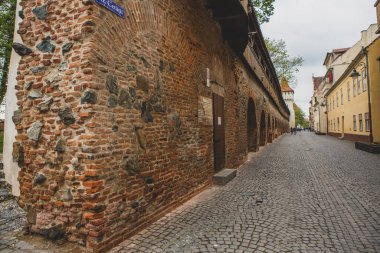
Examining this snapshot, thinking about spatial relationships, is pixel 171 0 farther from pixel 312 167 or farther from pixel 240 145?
pixel 312 167

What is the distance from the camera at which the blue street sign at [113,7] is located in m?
3.63

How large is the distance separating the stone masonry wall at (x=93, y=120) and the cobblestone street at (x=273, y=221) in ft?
1.57

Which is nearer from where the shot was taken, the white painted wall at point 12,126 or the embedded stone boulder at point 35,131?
the embedded stone boulder at point 35,131

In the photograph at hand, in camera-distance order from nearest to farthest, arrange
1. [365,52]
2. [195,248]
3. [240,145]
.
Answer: [195,248] < [240,145] < [365,52]

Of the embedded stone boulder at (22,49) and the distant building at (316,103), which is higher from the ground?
the distant building at (316,103)

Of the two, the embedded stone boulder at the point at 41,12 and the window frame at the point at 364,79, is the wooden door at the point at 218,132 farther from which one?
the window frame at the point at 364,79

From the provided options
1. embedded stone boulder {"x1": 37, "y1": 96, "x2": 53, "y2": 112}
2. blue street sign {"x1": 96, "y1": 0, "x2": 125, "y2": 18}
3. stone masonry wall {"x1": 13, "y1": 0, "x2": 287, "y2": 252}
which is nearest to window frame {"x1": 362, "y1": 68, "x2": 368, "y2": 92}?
stone masonry wall {"x1": 13, "y1": 0, "x2": 287, "y2": 252}

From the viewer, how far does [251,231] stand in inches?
163

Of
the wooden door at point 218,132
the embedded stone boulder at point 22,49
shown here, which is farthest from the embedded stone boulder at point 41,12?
the wooden door at point 218,132

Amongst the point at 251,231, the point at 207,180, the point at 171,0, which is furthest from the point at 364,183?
the point at 171,0

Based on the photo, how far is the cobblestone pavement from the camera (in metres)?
3.66

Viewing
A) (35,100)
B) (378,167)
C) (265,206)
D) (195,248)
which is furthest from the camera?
(378,167)

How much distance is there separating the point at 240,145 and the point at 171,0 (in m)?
7.14

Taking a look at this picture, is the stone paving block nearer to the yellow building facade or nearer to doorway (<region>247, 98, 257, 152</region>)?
doorway (<region>247, 98, 257, 152</region>)
